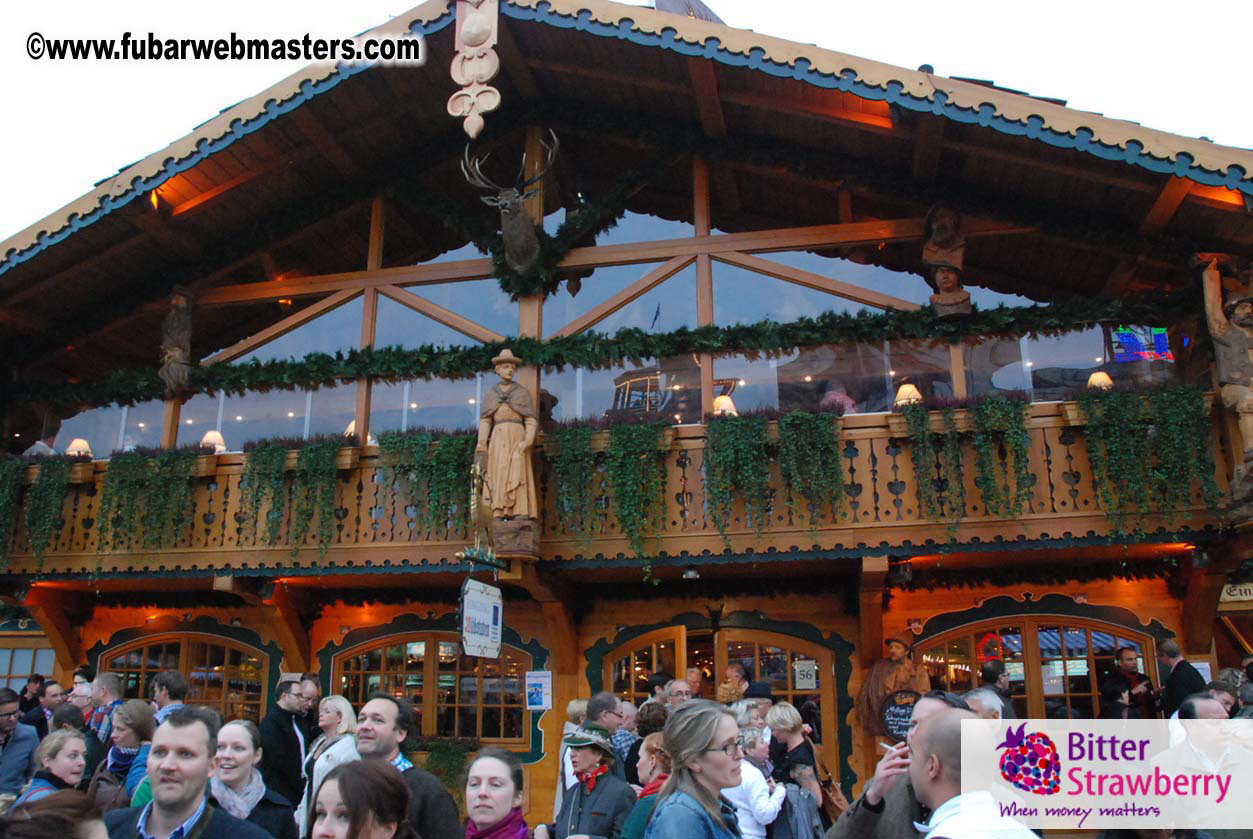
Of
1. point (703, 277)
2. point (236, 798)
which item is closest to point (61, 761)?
point (236, 798)

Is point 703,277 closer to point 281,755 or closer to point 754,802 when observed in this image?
point 281,755

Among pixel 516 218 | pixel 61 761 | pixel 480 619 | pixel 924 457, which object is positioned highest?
pixel 516 218

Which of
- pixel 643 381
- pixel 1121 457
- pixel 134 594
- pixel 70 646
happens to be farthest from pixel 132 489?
pixel 1121 457

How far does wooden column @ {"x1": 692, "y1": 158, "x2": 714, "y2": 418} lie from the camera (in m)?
10.6

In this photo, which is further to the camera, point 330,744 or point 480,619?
point 480,619

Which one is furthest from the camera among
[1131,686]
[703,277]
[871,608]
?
[703,277]

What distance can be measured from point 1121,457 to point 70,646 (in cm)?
1201

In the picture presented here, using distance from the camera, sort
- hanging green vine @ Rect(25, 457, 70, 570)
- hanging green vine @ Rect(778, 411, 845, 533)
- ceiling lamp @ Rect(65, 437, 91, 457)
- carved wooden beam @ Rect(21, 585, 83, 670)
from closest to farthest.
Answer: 1. hanging green vine @ Rect(778, 411, 845, 533)
2. hanging green vine @ Rect(25, 457, 70, 570)
3. ceiling lamp @ Rect(65, 437, 91, 457)
4. carved wooden beam @ Rect(21, 585, 83, 670)

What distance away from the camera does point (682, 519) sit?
9914 millimetres

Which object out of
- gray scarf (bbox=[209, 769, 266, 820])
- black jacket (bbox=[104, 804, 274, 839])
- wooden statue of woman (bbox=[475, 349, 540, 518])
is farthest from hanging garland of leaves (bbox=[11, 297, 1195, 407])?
black jacket (bbox=[104, 804, 274, 839])

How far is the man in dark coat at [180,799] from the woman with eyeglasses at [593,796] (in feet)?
5.31

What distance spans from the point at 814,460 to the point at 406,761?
554 centimetres

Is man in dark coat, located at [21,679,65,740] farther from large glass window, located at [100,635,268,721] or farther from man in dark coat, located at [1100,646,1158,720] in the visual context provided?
man in dark coat, located at [1100,646,1158,720]

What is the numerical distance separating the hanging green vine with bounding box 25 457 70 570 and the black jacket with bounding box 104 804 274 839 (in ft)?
29.2
